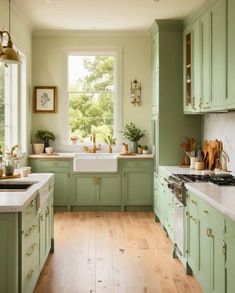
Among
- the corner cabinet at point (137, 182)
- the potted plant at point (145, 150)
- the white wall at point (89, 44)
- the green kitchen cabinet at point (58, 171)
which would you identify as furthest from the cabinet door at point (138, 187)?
the green kitchen cabinet at point (58, 171)

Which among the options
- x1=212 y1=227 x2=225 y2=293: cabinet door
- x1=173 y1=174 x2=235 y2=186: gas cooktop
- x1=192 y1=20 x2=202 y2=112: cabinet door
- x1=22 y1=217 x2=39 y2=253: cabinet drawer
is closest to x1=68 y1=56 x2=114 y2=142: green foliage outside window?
x1=192 y1=20 x2=202 y2=112: cabinet door

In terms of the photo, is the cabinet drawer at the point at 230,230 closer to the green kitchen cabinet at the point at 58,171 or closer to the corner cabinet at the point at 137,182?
the corner cabinet at the point at 137,182

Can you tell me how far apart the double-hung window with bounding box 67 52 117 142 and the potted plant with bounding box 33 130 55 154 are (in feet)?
1.36

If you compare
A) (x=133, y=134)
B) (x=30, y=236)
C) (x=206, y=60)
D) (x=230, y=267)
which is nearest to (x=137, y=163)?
(x=133, y=134)

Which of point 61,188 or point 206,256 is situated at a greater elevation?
point 61,188

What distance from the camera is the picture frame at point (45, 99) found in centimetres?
765

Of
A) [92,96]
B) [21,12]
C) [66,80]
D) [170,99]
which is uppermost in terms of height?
[21,12]

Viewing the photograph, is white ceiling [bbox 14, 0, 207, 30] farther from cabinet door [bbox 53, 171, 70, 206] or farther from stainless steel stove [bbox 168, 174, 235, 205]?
cabinet door [bbox 53, 171, 70, 206]

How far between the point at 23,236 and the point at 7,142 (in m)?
3.33

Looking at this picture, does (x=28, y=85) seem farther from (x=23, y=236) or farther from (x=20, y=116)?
(x=23, y=236)

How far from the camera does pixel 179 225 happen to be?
4703 millimetres

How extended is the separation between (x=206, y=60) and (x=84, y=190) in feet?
10.2

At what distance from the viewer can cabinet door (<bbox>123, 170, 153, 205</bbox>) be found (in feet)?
23.9

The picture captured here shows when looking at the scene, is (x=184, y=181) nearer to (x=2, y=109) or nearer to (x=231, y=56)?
(x=231, y=56)
